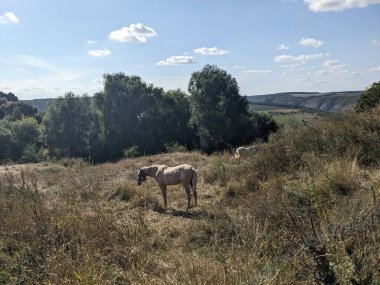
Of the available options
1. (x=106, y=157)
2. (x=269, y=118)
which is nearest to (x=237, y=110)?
(x=269, y=118)

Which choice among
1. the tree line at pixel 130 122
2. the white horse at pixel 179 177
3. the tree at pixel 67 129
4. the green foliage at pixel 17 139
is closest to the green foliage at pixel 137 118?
the tree line at pixel 130 122

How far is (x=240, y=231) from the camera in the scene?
4418 millimetres

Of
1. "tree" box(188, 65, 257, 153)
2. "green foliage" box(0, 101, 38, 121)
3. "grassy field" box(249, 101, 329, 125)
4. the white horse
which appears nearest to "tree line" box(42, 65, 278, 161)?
"tree" box(188, 65, 257, 153)

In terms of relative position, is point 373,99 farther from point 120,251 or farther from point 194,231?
point 120,251

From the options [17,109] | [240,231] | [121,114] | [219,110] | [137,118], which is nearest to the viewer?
[240,231]

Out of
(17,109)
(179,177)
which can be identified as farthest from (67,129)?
(17,109)

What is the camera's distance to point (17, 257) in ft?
14.8

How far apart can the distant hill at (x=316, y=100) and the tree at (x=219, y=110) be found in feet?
85.3

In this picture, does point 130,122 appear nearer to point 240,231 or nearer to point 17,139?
point 17,139

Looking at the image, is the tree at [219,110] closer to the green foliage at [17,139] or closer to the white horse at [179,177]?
the green foliage at [17,139]

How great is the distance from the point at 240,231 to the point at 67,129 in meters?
41.8

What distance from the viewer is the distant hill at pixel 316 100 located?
99.6 metres

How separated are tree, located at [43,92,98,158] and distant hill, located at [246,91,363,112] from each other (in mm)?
32235

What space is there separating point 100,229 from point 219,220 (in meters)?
1.90
